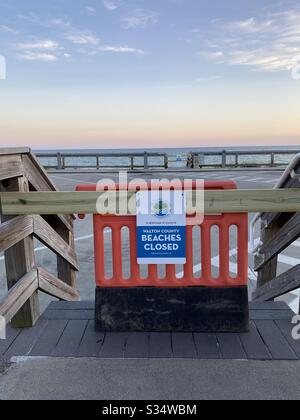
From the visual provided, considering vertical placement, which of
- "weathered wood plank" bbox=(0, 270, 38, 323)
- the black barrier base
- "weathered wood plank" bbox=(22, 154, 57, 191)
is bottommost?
the black barrier base

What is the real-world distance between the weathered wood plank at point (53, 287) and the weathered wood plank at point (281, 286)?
203 centimetres

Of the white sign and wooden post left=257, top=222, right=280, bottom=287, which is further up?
the white sign

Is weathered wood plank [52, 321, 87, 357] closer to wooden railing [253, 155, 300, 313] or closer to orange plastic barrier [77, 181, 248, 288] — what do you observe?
orange plastic barrier [77, 181, 248, 288]

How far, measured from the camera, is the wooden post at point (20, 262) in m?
3.03

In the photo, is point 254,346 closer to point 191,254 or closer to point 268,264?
point 191,254

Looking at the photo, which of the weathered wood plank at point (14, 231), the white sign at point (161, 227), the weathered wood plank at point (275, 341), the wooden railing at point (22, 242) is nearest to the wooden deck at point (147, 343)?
the weathered wood plank at point (275, 341)

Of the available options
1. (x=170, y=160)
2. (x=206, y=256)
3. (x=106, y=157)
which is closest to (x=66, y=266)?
(x=206, y=256)

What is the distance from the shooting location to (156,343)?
2.92m

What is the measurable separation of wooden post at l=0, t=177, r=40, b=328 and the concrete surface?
589 millimetres

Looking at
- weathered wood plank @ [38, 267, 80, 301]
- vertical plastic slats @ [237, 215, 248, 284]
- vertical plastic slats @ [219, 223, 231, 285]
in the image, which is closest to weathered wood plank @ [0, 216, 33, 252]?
weathered wood plank @ [38, 267, 80, 301]

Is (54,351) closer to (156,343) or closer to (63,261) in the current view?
(156,343)

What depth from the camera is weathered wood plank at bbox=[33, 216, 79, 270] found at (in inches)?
130

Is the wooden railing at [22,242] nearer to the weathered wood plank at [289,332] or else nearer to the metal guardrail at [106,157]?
the weathered wood plank at [289,332]

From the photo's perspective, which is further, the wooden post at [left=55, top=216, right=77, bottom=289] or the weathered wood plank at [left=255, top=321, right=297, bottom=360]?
the wooden post at [left=55, top=216, right=77, bottom=289]
